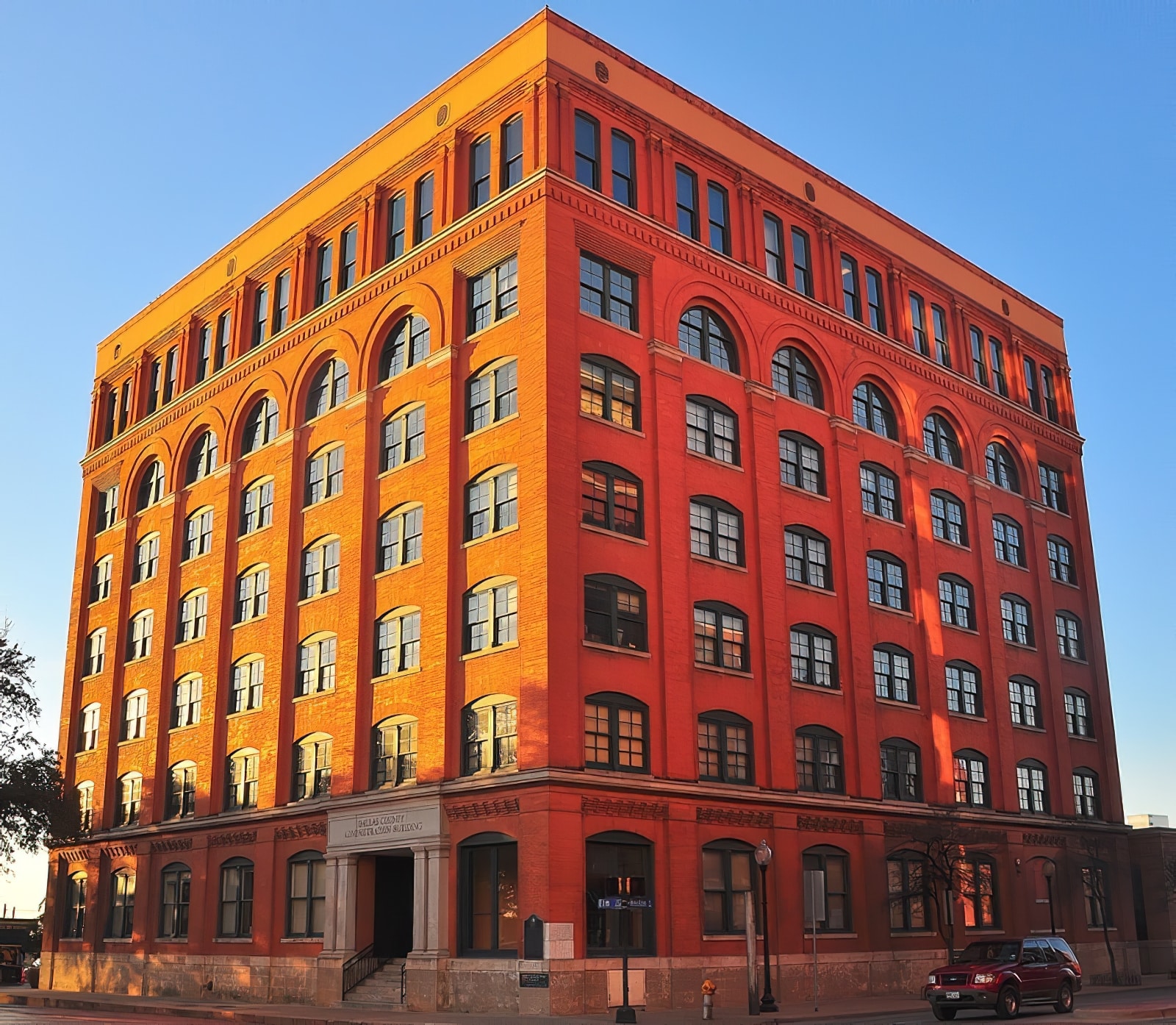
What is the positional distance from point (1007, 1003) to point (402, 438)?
927 inches

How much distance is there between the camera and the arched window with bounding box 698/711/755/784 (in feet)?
122

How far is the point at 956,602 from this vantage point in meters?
48.6

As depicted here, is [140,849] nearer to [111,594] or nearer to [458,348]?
[111,594]

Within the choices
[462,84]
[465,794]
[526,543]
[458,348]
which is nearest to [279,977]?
[465,794]

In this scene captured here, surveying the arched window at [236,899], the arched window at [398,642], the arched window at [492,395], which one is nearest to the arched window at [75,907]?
the arched window at [236,899]

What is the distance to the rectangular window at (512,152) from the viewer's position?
39.3 meters

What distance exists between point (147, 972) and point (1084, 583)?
40.3 meters

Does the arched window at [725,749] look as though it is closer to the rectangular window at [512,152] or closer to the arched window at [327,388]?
the arched window at [327,388]

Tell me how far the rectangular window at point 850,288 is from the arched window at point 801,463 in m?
6.33

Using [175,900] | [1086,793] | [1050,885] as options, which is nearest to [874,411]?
[1050,885]

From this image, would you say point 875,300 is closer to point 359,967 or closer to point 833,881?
point 833,881

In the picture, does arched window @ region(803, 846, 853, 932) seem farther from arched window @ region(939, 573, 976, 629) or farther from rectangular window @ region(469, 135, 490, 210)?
rectangular window @ region(469, 135, 490, 210)

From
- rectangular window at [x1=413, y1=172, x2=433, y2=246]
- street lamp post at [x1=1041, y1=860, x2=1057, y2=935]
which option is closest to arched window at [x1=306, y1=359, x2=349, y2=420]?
rectangular window at [x1=413, y1=172, x2=433, y2=246]

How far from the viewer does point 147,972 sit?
4594 cm
